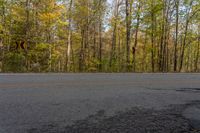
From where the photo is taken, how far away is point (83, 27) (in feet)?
106

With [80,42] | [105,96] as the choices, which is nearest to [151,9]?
[80,42]

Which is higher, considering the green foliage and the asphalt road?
the green foliage

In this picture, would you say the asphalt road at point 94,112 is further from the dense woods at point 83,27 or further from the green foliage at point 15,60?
the green foliage at point 15,60

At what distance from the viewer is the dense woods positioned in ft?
80.6

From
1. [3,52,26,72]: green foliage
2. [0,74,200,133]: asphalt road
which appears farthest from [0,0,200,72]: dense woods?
[0,74,200,133]: asphalt road

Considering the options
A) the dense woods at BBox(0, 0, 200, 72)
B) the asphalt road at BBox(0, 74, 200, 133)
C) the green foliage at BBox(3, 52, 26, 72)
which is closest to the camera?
the asphalt road at BBox(0, 74, 200, 133)

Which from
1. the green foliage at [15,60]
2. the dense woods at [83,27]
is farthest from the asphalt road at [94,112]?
the green foliage at [15,60]

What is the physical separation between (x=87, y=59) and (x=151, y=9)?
8766 millimetres

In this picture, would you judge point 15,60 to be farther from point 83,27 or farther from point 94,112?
point 94,112

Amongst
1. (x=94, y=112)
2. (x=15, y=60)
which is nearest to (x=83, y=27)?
(x=15, y=60)

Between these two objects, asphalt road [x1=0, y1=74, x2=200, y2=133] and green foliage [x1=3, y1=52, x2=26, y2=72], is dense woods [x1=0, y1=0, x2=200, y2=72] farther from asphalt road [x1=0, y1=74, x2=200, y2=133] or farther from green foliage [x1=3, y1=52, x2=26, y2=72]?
asphalt road [x1=0, y1=74, x2=200, y2=133]

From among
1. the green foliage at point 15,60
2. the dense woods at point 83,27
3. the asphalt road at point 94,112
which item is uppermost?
the dense woods at point 83,27

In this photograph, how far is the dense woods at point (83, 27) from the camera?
24562mm

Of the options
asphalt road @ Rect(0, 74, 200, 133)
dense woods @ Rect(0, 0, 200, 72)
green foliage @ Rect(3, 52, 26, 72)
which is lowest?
asphalt road @ Rect(0, 74, 200, 133)
